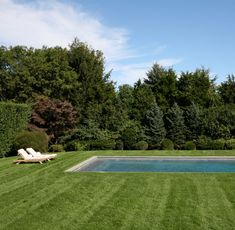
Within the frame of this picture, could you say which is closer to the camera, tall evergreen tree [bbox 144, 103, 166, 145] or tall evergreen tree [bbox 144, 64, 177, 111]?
tall evergreen tree [bbox 144, 103, 166, 145]

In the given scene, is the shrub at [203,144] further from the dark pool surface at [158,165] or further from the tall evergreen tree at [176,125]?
the dark pool surface at [158,165]

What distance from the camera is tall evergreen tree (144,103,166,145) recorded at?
28688 mm

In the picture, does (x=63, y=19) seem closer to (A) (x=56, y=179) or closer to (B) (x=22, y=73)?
(A) (x=56, y=179)

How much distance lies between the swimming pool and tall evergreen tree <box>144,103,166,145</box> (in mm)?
7624

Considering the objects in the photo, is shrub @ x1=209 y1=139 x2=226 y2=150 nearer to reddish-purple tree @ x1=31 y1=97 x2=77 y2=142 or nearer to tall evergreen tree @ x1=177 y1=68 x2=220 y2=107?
tall evergreen tree @ x1=177 y1=68 x2=220 y2=107

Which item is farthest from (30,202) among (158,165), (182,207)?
(158,165)

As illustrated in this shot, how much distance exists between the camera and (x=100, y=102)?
104ft

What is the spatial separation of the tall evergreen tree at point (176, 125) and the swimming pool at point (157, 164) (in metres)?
7.89

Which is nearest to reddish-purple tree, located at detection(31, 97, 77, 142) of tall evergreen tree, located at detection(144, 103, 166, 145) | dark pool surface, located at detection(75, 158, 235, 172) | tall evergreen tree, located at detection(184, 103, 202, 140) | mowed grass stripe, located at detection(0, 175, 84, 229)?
tall evergreen tree, located at detection(144, 103, 166, 145)

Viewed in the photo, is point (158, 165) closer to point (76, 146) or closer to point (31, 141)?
point (31, 141)

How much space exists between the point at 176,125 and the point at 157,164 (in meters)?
10.1

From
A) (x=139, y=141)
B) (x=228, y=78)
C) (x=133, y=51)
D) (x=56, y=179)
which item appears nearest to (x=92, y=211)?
(x=56, y=179)

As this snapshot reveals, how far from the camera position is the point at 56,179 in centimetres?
1265

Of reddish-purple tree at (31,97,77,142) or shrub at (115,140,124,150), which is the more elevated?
reddish-purple tree at (31,97,77,142)
